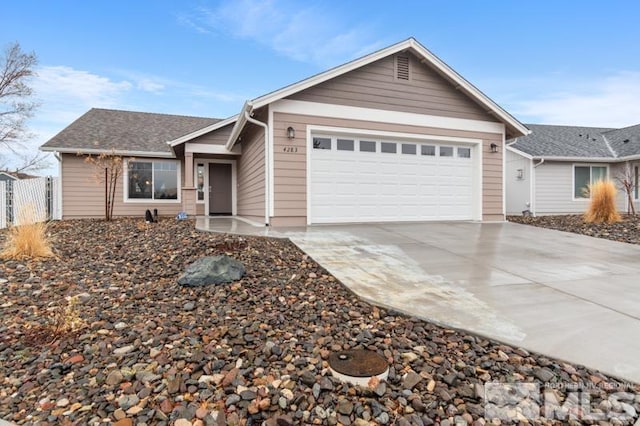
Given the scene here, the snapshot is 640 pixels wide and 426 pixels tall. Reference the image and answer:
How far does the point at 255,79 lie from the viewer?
16.5 metres

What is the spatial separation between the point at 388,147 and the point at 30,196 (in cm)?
1168

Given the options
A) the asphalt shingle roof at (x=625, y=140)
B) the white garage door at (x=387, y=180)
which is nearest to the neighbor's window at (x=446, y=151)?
the white garage door at (x=387, y=180)

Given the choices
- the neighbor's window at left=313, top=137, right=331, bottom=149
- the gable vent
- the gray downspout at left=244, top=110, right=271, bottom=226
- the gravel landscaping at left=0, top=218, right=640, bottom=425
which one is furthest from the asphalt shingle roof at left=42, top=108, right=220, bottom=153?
the gravel landscaping at left=0, top=218, right=640, bottom=425

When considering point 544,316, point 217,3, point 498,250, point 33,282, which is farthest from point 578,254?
point 217,3

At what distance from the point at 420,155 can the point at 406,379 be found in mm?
7772

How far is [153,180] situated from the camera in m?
13.1

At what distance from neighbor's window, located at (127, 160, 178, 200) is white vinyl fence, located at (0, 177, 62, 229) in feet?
7.79

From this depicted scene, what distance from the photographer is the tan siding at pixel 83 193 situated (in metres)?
12.1

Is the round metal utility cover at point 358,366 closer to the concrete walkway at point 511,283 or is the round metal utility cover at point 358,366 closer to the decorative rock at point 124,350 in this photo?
the concrete walkway at point 511,283

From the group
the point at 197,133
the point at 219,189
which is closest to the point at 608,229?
the point at 197,133

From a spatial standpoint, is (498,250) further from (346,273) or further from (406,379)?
(406,379)

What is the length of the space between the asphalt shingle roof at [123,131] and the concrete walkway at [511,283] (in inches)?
364

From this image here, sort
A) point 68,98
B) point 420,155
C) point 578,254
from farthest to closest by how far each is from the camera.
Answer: point 68,98 < point 420,155 < point 578,254

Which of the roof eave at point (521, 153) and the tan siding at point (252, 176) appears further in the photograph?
the roof eave at point (521, 153)
